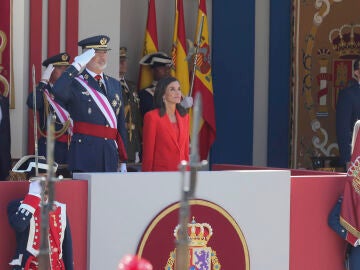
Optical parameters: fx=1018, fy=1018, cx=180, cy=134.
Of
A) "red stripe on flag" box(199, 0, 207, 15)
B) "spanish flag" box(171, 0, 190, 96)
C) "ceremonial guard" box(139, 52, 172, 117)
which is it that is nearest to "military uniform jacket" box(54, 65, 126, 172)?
"ceremonial guard" box(139, 52, 172, 117)

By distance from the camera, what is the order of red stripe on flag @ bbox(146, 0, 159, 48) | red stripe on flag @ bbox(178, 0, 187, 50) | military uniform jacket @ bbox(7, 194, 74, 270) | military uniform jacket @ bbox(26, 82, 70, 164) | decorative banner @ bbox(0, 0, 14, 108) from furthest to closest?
red stripe on flag @ bbox(178, 0, 187, 50), red stripe on flag @ bbox(146, 0, 159, 48), decorative banner @ bbox(0, 0, 14, 108), military uniform jacket @ bbox(26, 82, 70, 164), military uniform jacket @ bbox(7, 194, 74, 270)

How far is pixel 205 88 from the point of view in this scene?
9727mm

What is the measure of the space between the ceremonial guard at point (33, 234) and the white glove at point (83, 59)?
121cm

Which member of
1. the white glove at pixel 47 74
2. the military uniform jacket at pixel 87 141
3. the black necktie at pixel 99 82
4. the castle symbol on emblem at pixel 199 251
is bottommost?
the castle symbol on emblem at pixel 199 251

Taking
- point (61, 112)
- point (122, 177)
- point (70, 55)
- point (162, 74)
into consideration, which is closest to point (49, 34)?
point (70, 55)

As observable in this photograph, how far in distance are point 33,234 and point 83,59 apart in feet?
4.87

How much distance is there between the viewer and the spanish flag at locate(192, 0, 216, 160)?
9.70 m

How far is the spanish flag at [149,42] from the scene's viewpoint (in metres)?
9.30

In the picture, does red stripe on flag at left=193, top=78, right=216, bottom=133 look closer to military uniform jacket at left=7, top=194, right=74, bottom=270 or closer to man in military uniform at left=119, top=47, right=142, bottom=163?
man in military uniform at left=119, top=47, right=142, bottom=163

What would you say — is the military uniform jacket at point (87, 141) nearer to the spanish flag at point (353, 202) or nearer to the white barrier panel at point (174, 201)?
the white barrier panel at point (174, 201)

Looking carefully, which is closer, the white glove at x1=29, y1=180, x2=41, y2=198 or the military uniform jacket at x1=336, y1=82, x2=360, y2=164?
the white glove at x1=29, y1=180, x2=41, y2=198

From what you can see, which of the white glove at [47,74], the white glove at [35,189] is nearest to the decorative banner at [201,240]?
the white glove at [35,189]

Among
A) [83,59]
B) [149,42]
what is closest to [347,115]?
[149,42]

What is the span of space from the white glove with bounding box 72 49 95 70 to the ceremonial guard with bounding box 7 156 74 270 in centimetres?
121
